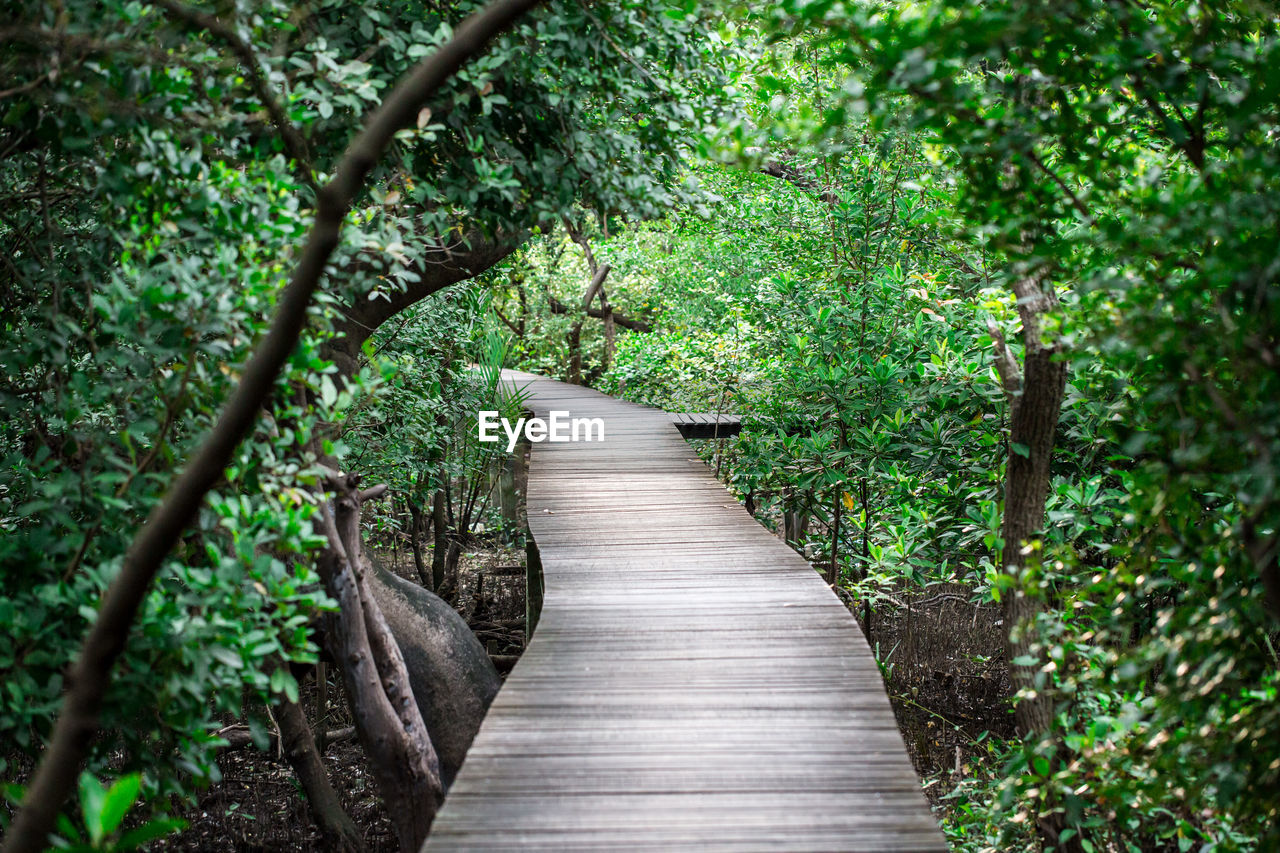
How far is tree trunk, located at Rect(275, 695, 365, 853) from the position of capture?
14.4ft

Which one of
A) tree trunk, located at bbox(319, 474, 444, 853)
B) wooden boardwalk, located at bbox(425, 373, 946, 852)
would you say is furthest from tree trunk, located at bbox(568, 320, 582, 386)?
tree trunk, located at bbox(319, 474, 444, 853)

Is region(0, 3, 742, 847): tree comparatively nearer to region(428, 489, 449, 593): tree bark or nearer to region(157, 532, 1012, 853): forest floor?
region(157, 532, 1012, 853): forest floor

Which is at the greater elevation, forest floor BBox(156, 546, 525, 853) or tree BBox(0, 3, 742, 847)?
tree BBox(0, 3, 742, 847)

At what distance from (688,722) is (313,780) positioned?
9.04ft

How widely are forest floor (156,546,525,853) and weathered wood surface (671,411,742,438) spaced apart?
2348mm

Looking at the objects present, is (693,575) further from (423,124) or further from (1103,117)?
(1103,117)

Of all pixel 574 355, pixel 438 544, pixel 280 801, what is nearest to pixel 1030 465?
pixel 280 801

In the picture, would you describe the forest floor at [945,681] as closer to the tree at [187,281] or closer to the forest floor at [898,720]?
the forest floor at [898,720]

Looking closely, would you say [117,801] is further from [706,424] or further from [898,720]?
[706,424]

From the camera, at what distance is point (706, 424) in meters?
7.65

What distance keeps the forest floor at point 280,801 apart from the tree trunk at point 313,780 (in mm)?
602

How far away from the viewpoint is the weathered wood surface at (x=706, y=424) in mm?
7371

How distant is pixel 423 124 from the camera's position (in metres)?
2.50

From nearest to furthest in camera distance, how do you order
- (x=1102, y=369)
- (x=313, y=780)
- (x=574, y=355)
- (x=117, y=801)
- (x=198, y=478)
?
(x=117, y=801)
(x=198, y=478)
(x=1102, y=369)
(x=313, y=780)
(x=574, y=355)
